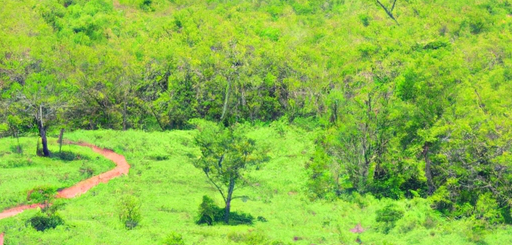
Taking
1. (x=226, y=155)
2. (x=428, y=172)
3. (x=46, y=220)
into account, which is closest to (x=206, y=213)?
(x=226, y=155)

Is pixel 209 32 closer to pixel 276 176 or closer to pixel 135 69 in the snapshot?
pixel 135 69

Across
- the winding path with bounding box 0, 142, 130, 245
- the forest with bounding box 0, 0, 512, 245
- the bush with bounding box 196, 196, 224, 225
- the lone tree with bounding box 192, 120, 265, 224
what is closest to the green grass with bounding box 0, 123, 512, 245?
the forest with bounding box 0, 0, 512, 245

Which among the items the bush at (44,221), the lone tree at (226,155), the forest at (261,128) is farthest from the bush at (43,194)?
the lone tree at (226,155)

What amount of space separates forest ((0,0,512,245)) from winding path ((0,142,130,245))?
2.20 ft

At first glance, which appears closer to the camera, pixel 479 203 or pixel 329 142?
pixel 479 203

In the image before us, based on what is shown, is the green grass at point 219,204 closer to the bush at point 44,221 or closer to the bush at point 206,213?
the bush at point 44,221

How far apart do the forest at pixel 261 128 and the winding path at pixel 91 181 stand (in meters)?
0.67

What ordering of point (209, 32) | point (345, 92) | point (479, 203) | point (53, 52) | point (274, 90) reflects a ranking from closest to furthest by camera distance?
point (479, 203) < point (345, 92) < point (53, 52) < point (274, 90) < point (209, 32)

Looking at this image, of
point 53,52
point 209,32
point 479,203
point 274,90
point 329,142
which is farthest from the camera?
point 209,32

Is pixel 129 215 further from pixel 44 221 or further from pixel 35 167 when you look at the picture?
pixel 35 167

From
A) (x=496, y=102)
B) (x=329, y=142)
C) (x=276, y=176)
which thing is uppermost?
(x=496, y=102)

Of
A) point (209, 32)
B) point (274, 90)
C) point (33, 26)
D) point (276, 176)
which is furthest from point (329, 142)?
point (33, 26)

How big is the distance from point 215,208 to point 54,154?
53.3ft

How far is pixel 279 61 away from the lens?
194 ft
